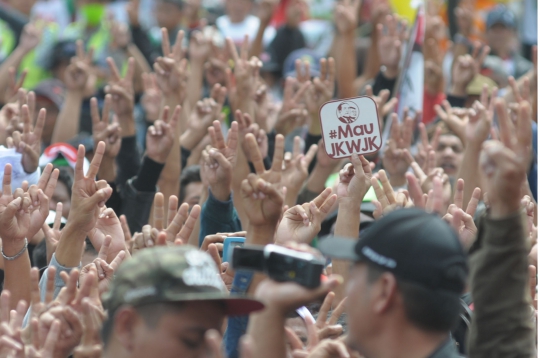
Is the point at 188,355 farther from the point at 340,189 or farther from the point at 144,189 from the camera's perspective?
the point at 144,189

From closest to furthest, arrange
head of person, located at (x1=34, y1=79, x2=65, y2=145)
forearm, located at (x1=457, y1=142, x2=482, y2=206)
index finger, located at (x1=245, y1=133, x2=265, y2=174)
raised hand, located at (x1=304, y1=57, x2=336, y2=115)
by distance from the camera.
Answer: index finger, located at (x1=245, y1=133, x2=265, y2=174)
forearm, located at (x1=457, y1=142, x2=482, y2=206)
raised hand, located at (x1=304, y1=57, x2=336, y2=115)
head of person, located at (x1=34, y1=79, x2=65, y2=145)

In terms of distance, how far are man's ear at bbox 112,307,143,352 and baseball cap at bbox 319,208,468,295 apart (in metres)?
0.56

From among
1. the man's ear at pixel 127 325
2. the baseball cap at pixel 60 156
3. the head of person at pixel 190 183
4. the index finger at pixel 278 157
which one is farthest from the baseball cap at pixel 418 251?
the baseball cap at pixel 60 156

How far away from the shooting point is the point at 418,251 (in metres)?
2.01

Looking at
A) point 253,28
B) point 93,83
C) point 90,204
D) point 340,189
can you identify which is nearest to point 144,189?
point 90,204

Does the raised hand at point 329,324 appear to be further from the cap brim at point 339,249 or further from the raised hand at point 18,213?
the raised hand at point 18,213

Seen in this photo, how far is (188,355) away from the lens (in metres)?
2.15

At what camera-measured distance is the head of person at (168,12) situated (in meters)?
7.85

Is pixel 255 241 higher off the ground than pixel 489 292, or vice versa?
pixel 489 292

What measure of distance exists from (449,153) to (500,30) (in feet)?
9.43

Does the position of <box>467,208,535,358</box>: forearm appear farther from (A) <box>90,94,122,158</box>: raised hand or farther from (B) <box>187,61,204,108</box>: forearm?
(B) <box>187,61,204,108</box>: forearm

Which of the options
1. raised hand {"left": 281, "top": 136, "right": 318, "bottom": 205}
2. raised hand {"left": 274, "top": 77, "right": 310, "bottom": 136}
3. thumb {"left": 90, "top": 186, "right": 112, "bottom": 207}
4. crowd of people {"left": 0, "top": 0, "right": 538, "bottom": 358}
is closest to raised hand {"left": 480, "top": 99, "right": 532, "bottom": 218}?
crowd of people {"left": 0, "top": 0, "right": 538, "bottom": 358}

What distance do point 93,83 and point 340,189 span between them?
12.4 feet

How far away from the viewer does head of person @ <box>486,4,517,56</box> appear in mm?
7922
